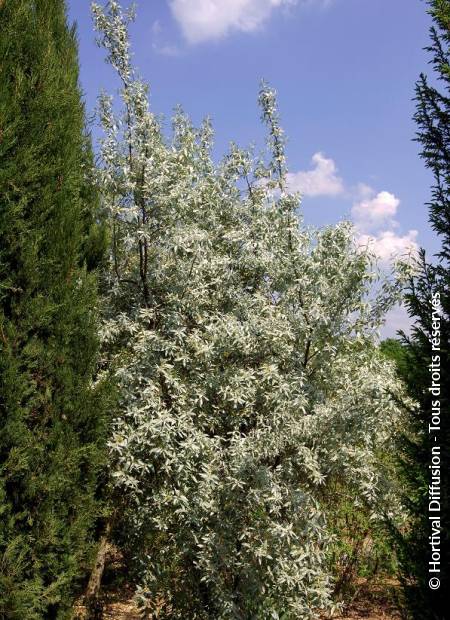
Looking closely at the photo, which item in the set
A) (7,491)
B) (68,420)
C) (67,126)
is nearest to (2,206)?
(67,126)

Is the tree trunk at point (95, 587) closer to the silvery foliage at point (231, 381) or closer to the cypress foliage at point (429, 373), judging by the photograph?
the silvery foliage at point (231, 381)

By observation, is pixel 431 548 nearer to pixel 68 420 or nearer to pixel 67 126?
pixel 68 420

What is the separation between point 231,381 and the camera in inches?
198

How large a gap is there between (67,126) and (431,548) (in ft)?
14.3

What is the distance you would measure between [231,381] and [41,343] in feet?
5.63

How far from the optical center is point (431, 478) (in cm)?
365

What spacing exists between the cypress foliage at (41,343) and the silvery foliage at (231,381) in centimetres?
54

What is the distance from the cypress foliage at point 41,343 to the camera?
3.95 m

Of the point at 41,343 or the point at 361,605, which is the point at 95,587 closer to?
the point at 41,343

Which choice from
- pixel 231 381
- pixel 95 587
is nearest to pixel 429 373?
pixel 231 381

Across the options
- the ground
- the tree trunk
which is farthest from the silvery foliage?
the ground

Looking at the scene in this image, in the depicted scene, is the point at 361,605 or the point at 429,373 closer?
the point at 429,373

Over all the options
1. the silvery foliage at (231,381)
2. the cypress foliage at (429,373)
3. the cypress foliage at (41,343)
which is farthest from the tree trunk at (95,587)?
the cypress foliage at (429,373)

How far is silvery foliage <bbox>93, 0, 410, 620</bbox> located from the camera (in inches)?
193
